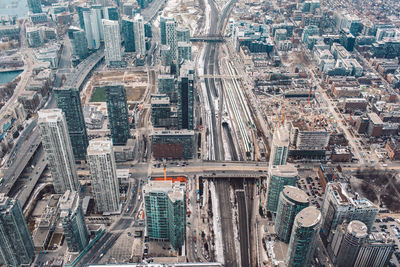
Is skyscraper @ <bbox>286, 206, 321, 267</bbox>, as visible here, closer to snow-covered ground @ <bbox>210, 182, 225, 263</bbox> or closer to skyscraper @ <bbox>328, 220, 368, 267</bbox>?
skyscraper @ <bbox>328, 220, 368, 267</bbox>

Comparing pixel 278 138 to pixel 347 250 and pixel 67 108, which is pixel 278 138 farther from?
pixel 67 108

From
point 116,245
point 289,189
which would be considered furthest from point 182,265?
point 289,189

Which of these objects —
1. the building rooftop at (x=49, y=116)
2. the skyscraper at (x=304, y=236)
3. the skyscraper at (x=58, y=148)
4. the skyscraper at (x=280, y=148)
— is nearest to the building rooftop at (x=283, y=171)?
the skyscraper at (x=280, y=148)

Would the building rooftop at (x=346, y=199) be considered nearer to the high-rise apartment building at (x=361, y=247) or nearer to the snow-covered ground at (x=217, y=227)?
the high-rise apartment building at (x=361, y=247)

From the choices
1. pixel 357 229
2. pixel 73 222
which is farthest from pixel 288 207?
pixel 73 222

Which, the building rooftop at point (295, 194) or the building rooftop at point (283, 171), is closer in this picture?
the building rooftop at point (295, 194)

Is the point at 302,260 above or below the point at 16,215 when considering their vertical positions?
below

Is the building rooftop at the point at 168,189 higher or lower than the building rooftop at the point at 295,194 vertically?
higher
